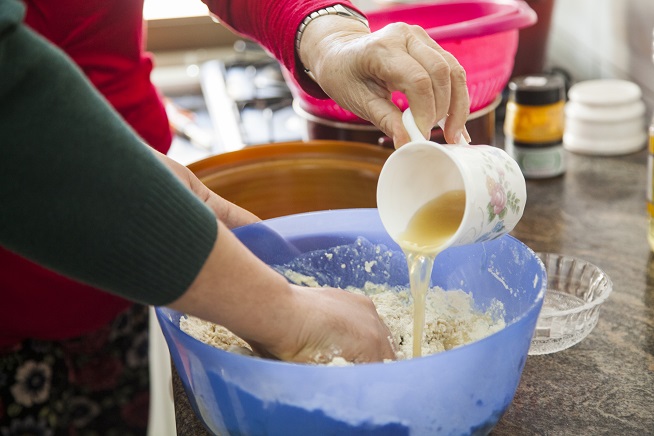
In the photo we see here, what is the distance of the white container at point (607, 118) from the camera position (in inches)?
61.3

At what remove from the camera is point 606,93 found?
1569 mm

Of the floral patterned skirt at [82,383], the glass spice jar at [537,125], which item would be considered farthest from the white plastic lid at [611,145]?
the floral patterned skirt at [82,383]

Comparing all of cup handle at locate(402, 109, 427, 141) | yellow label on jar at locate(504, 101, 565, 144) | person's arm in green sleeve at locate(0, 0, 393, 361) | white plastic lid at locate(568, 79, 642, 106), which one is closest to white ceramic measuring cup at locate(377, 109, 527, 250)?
cup handle at locate(402, 109, 427, 141)

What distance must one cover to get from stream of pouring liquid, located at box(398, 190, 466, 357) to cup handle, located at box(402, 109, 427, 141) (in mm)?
76

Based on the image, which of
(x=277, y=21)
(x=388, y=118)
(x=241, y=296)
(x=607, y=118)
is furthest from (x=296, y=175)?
Answer: (x=607, y=118)

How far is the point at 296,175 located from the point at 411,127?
1.46 feet

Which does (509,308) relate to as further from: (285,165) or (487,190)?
(285,165)

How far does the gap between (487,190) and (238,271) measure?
0.90 feet

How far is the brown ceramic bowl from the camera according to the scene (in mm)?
1236

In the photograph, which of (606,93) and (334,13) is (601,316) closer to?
(334,13)

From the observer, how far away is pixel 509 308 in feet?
3.04

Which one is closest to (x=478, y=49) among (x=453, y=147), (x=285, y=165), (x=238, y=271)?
(x=285, y=165)

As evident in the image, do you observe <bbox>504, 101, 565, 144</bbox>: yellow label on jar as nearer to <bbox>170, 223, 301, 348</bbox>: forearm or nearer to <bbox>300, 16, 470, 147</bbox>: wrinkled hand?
<bbox>300, 16, 470, 147</bbox>: wrinkled hand

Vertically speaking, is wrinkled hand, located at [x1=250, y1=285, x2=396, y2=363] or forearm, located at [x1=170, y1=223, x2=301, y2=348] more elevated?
forearm, located at [x1=170, y1=223, x2=301, y2=348]
